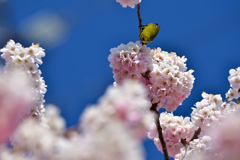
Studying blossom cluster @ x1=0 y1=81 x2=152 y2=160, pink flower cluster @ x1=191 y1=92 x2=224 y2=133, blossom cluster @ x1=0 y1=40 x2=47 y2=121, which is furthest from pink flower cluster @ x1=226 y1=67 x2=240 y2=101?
blossom cluster @ x1=0 y1=81 x2=152 y2=160

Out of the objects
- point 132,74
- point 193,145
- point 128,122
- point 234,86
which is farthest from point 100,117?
point 234,86

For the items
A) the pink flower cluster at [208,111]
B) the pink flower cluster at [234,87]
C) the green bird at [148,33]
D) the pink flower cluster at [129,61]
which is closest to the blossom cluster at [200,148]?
the pink flower cluster at [208,111]

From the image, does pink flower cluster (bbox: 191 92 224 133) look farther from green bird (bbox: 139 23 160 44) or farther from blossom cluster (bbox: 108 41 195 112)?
green bird (bbox: 139 23 160 44)

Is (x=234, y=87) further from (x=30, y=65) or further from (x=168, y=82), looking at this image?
(x=30, y=65)

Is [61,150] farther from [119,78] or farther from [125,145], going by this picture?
[119,78]

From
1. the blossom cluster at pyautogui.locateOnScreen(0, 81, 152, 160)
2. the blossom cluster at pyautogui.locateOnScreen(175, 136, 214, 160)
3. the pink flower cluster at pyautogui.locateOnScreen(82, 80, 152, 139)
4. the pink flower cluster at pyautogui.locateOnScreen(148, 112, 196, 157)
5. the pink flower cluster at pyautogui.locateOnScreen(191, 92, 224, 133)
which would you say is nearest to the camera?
the blossom cluster at pyautogui.locateOnScreen(0, 81, 152, 160)

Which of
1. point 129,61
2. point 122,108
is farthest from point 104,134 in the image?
point 129,61

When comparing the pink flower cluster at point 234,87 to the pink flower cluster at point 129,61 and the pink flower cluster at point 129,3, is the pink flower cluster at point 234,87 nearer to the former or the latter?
the pink flower cluster at point 129,61
